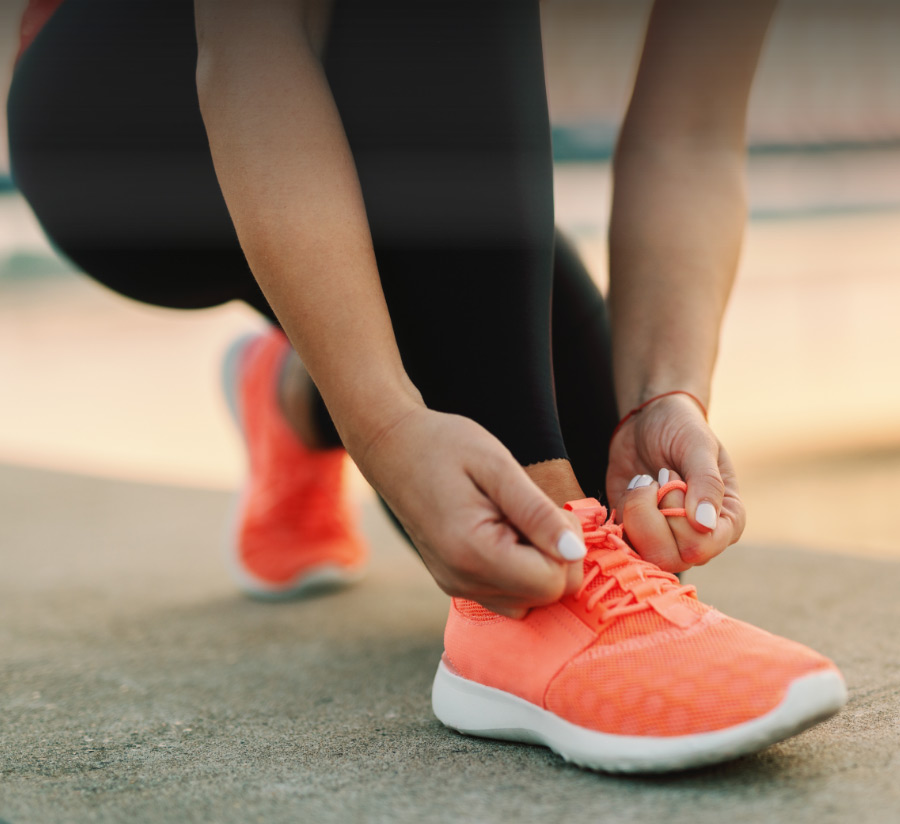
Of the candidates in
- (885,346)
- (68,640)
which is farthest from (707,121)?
(885,346)

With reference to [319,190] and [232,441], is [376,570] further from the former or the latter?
[232,441]

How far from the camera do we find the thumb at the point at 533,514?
Answer: 1.76ft

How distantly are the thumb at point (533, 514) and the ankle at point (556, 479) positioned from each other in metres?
0.11

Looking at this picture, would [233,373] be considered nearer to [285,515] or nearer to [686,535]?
[285,515]

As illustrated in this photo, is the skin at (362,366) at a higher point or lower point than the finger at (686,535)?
higher

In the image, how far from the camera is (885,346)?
420 centimetres

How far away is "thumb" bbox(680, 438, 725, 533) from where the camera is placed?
63 centimetres

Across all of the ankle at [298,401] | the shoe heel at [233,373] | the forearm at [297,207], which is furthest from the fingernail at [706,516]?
the shoe heel at [233,373]

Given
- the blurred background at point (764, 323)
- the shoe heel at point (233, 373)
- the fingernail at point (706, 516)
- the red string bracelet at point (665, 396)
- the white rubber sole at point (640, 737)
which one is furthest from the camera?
the blurred background at point (764, 323)

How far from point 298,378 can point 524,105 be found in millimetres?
576

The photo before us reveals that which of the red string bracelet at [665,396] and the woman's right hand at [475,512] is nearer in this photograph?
the woman's right hand at [475,512]

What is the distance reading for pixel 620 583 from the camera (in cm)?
62

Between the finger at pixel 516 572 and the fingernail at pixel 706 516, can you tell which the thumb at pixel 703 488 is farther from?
the finger at pixel 516 572

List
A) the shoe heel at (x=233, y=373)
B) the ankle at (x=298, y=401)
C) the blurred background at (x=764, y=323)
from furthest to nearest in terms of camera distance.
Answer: the blurred background at (x=764, y=323) < the shoe heel at (x=233, y=373) < the ankle at (x=298, y=401)
